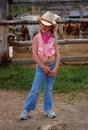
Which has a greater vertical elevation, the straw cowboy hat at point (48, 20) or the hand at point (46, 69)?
the straw cowboy hat at point (48, 20)

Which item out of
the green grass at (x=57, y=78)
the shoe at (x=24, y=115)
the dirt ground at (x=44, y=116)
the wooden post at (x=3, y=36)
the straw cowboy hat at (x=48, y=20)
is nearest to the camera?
the straw cowboy hat at (x=48, y=20)

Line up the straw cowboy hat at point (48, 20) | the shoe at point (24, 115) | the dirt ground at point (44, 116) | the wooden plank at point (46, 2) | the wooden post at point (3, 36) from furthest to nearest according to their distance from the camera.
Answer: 1. the wooden plank at point (46, 2)
2. the wooden post at point (3, 36)
3. the shoe at point (24, 115)
4. the dirt ground at point (44, 116)
5. the straw cowboy hat at point (48, 20)

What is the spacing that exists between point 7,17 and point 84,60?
73.3 inches

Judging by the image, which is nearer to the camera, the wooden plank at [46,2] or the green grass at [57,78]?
the green grass at [57,78]

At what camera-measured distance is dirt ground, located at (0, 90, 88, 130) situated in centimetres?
411

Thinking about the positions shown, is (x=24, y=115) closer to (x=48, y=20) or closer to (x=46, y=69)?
(x=46, y=69)

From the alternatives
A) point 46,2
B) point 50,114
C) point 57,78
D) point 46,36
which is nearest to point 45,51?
point 46,36

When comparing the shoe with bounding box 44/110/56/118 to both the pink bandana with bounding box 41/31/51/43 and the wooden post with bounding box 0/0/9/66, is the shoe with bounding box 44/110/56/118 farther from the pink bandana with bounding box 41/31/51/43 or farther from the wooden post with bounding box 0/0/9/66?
the wooden post with bounding box 0/0/9/66

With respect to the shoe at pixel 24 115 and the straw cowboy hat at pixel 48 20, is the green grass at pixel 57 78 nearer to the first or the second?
the shoe at pixel 24 115

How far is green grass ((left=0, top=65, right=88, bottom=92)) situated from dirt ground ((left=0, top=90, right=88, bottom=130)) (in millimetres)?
264

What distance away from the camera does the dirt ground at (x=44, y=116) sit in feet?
13.5

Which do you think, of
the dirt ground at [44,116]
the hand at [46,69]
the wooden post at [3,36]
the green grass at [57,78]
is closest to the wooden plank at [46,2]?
the wooden post at [3,36]

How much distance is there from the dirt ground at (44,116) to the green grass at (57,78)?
0.86 ft

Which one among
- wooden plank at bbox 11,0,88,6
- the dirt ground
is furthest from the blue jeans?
wooden plank at bbox 11,0,88,6
